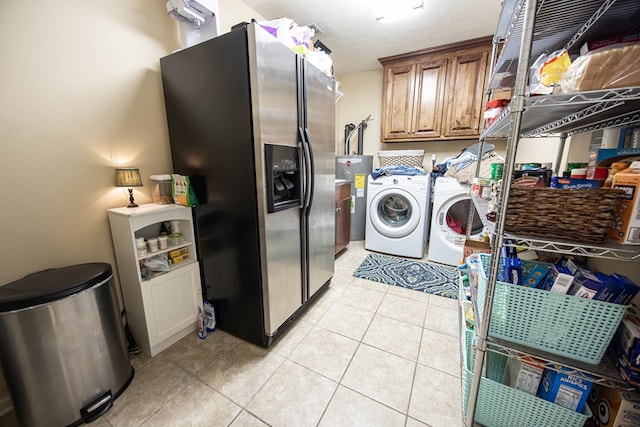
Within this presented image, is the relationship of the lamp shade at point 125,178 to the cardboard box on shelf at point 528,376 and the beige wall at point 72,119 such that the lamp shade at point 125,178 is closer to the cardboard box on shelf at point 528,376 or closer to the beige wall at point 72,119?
the beige wall at point 72,119

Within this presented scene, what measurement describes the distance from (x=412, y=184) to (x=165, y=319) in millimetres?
2578

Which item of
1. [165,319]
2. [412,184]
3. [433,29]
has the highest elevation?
[433,29]

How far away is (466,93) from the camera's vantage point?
2.74 meters

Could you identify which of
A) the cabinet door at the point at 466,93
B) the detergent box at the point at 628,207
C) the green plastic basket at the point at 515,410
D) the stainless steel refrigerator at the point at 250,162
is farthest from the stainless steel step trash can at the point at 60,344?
the cabinet door at the point at 466,93

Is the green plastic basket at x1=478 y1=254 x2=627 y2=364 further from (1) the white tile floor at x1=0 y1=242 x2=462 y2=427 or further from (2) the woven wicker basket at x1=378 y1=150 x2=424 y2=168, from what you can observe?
(2) the woven wicker basket at x1=378 y1=150 x2=424 y2=168

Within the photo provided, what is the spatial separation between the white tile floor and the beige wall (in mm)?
698

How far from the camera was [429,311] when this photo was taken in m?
1.93

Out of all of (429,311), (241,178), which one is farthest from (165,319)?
(429,311)

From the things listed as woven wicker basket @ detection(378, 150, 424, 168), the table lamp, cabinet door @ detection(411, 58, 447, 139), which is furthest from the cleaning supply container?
cabinet door @ detection(411, 58, 447, 139)

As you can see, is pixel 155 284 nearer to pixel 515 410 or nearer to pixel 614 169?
pixel 515 410

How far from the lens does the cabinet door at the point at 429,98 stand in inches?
112

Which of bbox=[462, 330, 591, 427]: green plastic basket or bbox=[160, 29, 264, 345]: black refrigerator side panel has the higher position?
bbox=[160, 29, 264, 345]: black refrigerator side panel

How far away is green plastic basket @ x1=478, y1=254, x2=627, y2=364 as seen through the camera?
75 cm

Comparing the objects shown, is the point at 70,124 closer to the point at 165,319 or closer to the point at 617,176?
the point at 165,319
